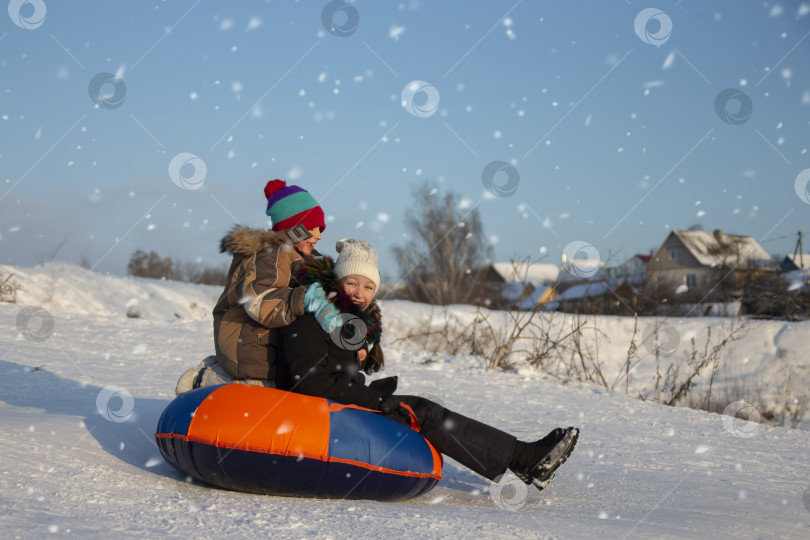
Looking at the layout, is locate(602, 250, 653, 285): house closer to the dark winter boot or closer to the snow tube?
the dark winter boot

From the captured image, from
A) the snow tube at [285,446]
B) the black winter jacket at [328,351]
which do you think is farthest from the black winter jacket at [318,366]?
the snow tube at [285,446]

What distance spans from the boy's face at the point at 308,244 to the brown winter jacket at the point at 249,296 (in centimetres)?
17

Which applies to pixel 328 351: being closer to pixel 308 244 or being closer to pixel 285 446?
pixel 285 446

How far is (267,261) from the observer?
137 inches

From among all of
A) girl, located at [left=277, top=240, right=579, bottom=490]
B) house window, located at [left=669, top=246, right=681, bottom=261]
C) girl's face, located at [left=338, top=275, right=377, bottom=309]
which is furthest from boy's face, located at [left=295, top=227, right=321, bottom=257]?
house window, located at [left=669, top=246, right=681, bottom=261]

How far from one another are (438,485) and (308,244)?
1510 millimetres

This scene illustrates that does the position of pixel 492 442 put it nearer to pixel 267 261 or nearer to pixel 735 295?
pixel 267 261

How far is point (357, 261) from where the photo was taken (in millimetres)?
3467

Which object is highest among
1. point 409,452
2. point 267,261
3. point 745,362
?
point 267,261

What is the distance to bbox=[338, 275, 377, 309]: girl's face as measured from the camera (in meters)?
3.44

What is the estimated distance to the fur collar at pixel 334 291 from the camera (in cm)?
340

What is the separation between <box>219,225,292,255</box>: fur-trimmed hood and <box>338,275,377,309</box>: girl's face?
45cm

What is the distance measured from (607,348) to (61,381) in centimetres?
1041

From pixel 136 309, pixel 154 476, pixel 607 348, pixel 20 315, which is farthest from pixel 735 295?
pixel 154 476
